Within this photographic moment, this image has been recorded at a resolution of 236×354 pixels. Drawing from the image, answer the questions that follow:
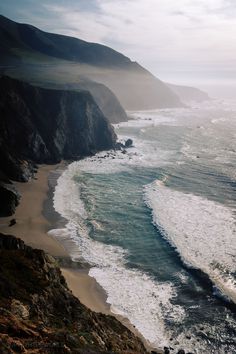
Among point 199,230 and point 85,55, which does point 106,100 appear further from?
point 199,230

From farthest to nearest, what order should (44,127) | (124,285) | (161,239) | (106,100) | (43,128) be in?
(106,100) < (44,127) < (43,128) < (161,239) < (124,285)

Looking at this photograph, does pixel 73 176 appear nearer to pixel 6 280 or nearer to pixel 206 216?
pixel 206 216

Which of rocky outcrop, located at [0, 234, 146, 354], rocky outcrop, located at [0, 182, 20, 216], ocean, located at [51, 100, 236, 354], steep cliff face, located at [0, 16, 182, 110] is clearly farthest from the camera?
steep cliff face, located at [0, 16, 182, 110]

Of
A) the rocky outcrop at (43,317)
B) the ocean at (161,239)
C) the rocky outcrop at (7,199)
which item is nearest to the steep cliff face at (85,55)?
the ocean at (161,239)

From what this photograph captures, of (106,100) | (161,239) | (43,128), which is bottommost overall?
(161,239)

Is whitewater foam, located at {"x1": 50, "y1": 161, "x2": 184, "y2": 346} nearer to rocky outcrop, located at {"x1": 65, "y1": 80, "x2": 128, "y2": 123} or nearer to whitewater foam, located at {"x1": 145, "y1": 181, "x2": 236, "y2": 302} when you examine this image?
whitewater foam, located at {"x1": 145, "y1": 181, "x2": 236, "y2": 302}

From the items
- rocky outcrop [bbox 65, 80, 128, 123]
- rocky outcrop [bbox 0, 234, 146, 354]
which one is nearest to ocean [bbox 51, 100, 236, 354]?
rocky outcrop [bbox 0, 234, 146, 354]

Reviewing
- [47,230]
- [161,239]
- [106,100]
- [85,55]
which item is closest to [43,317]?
[47,230]
